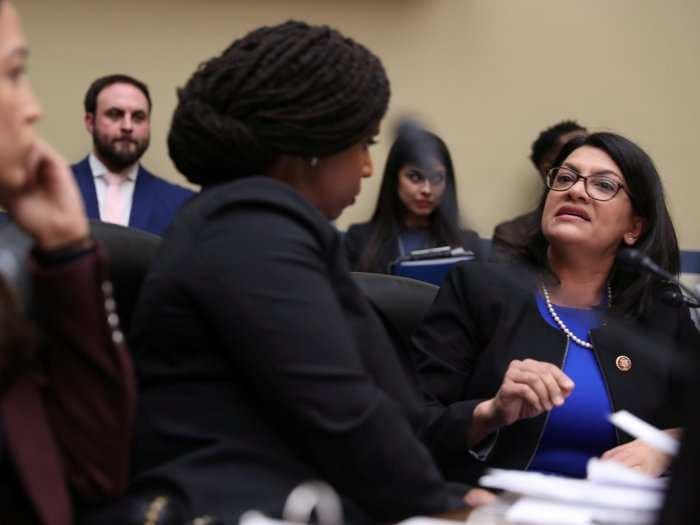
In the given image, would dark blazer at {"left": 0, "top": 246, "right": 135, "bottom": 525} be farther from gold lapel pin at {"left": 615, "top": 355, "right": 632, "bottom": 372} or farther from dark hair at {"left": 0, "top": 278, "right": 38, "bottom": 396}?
gold lapel pin at {"left": 615, "top": 355, "right": 632, "bottom": 372}

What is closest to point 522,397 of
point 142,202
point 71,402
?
point 71,402

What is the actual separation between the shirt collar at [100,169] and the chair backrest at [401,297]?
6.21 feet

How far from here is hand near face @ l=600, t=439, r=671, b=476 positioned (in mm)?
1548

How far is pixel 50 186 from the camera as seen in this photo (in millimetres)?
969

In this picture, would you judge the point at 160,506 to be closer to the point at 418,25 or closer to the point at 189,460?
the point at 189,460

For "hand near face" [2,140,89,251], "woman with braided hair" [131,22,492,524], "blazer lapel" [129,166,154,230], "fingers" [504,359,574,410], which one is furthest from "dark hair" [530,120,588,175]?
"hand near face" [2,140,89,251]

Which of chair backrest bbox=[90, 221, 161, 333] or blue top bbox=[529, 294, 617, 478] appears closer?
chair backrest bbox=[90, 221, 161, 333]

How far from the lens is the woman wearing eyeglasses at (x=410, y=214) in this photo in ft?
11.1

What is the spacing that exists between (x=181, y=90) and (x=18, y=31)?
343 millimetres

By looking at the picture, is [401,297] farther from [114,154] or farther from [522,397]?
[114,154]

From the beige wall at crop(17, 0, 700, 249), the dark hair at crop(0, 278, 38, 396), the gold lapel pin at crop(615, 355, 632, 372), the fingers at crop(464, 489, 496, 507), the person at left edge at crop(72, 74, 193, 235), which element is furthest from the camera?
the beige wall at crop(17, 0, 700, 249)

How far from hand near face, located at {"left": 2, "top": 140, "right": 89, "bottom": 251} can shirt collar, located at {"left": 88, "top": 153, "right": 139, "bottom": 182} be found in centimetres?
263

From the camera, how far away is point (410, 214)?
3.51 m

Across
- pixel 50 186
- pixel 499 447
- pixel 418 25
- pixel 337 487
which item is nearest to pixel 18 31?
pixel 50 186
